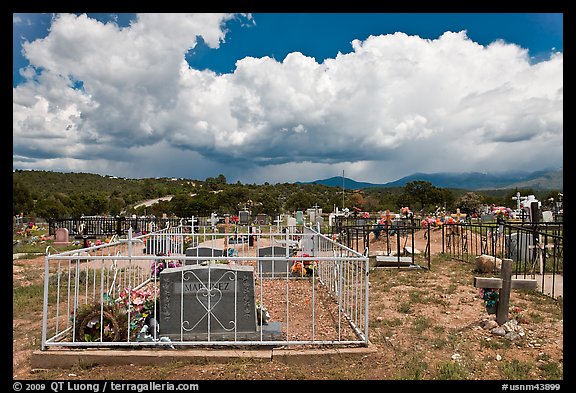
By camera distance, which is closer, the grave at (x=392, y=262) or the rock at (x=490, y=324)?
the rock at (x=490, y=324)

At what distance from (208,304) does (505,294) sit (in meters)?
4.58

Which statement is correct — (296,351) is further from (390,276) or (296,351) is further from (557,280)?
(557,280)

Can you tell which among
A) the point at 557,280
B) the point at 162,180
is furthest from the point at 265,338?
the point at 162,180

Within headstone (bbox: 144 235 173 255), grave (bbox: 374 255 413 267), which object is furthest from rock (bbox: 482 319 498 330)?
headstone (bbox: 144 235 173 255)

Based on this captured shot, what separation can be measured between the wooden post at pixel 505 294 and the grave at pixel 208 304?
147 inches

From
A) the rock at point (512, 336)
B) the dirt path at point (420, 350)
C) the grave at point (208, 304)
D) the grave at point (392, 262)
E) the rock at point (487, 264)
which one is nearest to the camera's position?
the dirt path at point (420, 350)

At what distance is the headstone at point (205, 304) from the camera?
5891 mm

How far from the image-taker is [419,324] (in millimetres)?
7203

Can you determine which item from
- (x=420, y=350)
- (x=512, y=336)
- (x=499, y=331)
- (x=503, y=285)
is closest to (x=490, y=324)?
(x=499, y=331)

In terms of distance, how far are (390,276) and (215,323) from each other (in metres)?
7.03

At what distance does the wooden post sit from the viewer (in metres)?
6.77

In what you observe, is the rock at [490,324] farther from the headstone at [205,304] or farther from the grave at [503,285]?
the headstone at [205,304]

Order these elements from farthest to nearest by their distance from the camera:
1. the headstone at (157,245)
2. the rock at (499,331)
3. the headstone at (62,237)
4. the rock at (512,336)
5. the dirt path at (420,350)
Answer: the headstone at (62,237) < the headstone at (157,245) < the rock at (499,331) < the rock at (512,336) < the dirt path at (420,350)

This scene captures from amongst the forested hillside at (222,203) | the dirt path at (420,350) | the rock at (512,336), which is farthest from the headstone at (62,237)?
the rock at (512,336)
